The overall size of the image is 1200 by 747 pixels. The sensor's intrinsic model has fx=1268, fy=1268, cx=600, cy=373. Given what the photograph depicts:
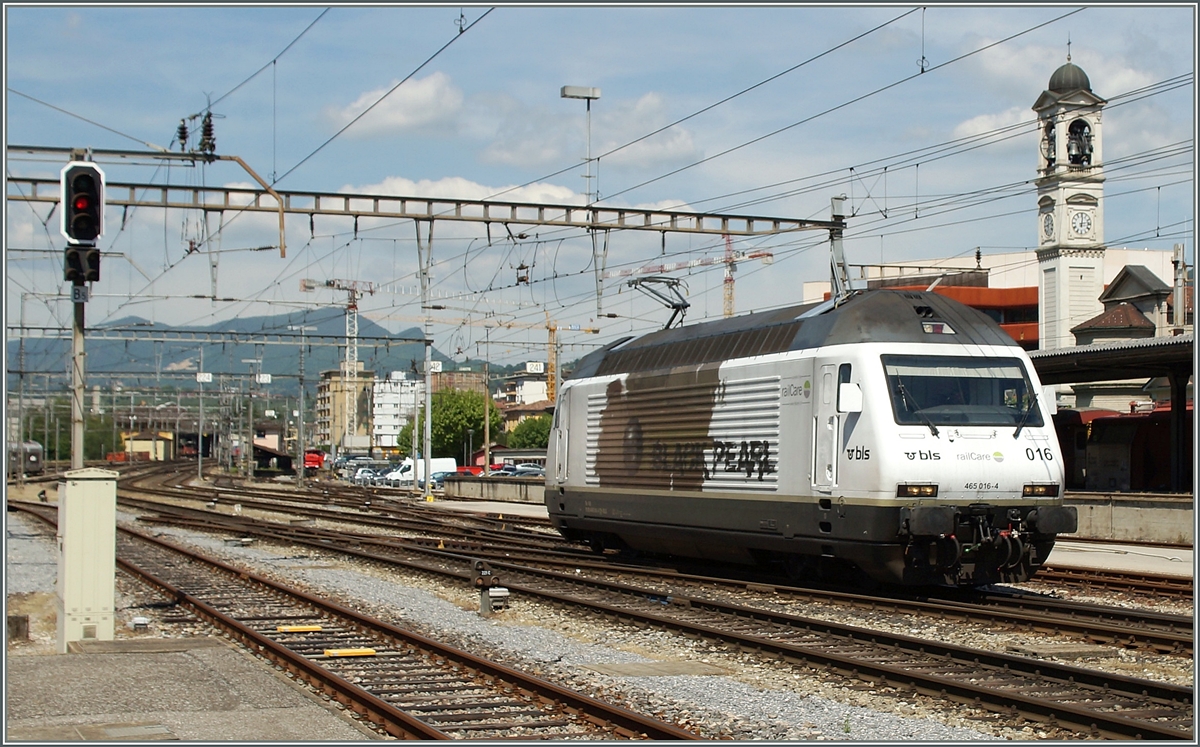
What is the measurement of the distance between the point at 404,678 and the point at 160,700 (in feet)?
7.20

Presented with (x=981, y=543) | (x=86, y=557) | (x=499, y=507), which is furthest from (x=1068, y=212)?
(x=86, y=557)

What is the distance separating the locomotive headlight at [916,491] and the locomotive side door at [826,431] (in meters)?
0.94

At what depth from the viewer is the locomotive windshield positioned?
15094mm

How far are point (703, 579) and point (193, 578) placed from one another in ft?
27.0

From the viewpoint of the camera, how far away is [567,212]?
85.0ft

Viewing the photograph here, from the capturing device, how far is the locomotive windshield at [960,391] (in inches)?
594

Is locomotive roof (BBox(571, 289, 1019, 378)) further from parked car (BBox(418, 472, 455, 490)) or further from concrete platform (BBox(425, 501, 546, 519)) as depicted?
parked car (BBox(418, 472, 455, 490))

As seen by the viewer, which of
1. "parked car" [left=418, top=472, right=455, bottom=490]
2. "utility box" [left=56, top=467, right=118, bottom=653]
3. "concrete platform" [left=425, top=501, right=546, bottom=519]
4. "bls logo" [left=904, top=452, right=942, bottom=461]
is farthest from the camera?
"parked car" [left=418, top=472, right=455, bottom=490]

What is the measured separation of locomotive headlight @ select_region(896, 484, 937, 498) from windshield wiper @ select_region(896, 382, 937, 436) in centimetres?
68

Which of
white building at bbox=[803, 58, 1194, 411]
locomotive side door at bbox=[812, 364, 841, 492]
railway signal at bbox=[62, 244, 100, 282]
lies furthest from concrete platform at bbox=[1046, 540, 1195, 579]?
white building at bbox=[803, 58, 1194, 411]

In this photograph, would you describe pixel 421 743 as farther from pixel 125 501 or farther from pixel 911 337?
pixel 125 501

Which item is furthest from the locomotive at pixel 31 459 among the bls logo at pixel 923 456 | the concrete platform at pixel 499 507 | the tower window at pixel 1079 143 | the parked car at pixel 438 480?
the bls logo at pixel 923 456

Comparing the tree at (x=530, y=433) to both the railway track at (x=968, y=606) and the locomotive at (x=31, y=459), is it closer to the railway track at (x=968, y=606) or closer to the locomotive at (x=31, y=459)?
the locomotive at (x=31, y=459)

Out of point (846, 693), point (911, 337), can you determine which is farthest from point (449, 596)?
point (846, 693)
